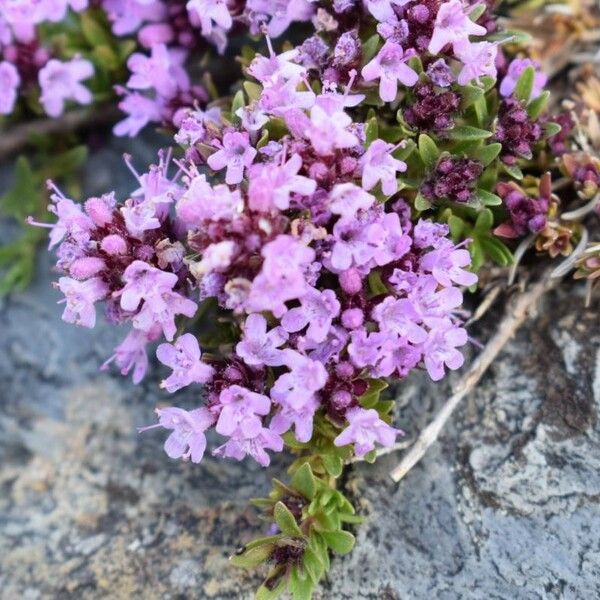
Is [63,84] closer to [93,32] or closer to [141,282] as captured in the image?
[93,32]

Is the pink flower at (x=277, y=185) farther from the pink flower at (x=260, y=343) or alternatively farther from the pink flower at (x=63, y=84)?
the pink flower at (x=63, y=84)

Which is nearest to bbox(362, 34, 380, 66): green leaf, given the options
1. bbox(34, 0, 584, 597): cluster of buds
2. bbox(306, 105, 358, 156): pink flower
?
bbox(34, 0, 584, 597): cluster of buds

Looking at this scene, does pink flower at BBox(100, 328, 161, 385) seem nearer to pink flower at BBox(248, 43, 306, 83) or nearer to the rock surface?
the rock surface

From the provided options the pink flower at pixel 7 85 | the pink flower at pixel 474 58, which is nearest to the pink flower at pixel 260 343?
the pink flower at pixel 474 58

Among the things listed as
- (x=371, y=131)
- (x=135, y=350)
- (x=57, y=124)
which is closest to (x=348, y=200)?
(x=371, y=131)

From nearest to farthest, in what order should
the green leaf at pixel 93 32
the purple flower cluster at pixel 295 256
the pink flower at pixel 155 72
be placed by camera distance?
the purple flower cluster at pixel 295 256 → the pink flower at pixel 155 72 → the green leaf at pixel 93 32

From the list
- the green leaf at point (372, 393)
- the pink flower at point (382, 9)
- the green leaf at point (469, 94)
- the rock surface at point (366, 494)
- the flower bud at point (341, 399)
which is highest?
the pink flower at point (382, 9)
